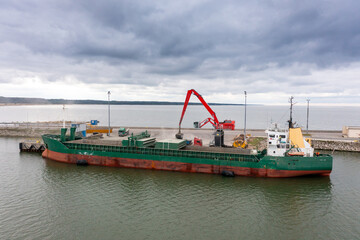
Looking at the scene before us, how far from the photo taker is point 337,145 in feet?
143

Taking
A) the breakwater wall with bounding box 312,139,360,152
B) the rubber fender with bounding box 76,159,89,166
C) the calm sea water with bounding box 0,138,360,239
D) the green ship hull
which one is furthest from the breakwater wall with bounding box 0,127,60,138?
the breakwater wall with bounding box 312,139,360,152

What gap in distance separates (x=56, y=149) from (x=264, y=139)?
136ft

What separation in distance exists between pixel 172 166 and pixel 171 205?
33.9ft

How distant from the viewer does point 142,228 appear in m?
16.9

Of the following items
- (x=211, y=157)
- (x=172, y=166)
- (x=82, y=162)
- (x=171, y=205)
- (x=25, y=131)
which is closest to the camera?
(x=171, y=205)

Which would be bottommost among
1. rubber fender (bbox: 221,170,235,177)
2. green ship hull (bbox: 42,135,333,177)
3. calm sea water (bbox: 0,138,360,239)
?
calm sea water (bbox: 0,138,360,239)

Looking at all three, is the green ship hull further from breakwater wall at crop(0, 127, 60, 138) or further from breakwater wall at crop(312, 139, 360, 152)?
breakwater wall at crop(0, 127, 60, 138)

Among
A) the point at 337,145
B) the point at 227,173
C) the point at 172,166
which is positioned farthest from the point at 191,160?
the point at 337,145

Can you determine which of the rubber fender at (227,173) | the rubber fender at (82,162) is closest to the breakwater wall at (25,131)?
the rubber fender at (82,162)

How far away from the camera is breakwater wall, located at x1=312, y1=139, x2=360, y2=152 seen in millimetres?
42656

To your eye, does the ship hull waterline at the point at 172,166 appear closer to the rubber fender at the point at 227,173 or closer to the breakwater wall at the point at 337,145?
the rubber fender at the point at 227,173

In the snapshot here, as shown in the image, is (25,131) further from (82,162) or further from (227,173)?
(227,173)

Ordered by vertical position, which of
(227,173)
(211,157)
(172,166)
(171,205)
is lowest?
(171,205)

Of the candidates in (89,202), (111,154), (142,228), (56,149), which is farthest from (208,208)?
(56,149)
